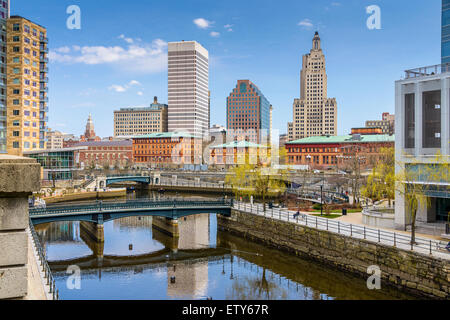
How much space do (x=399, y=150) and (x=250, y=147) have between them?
10022 centimetres

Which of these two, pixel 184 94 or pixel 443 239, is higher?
pixel 184 94

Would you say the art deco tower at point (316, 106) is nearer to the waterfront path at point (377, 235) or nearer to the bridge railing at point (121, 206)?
the bridge railing at point (121, 206)

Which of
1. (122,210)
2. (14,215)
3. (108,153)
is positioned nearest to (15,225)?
(14,215)

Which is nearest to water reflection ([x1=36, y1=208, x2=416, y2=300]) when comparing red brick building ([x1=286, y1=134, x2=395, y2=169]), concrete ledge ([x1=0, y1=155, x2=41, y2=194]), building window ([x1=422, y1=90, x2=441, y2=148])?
building window ([x1=422, y1=90, x2=441, y2=148])

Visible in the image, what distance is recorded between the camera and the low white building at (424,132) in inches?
1121

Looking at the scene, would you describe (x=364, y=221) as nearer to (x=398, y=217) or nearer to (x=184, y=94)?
(x=398, y=217)

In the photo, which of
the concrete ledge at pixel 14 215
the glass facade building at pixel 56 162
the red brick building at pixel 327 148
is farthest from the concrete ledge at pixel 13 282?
the red brick building at pixel 327 148

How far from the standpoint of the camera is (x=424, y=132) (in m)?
30.4

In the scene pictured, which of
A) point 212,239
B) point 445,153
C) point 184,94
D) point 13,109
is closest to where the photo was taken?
point 445,153

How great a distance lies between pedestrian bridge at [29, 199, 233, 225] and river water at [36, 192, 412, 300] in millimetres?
2737

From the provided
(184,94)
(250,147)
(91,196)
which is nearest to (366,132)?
(250,147)

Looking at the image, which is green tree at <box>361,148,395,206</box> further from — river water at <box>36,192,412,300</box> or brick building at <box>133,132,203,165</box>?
brick building at <box>133,132,203,165</box>
